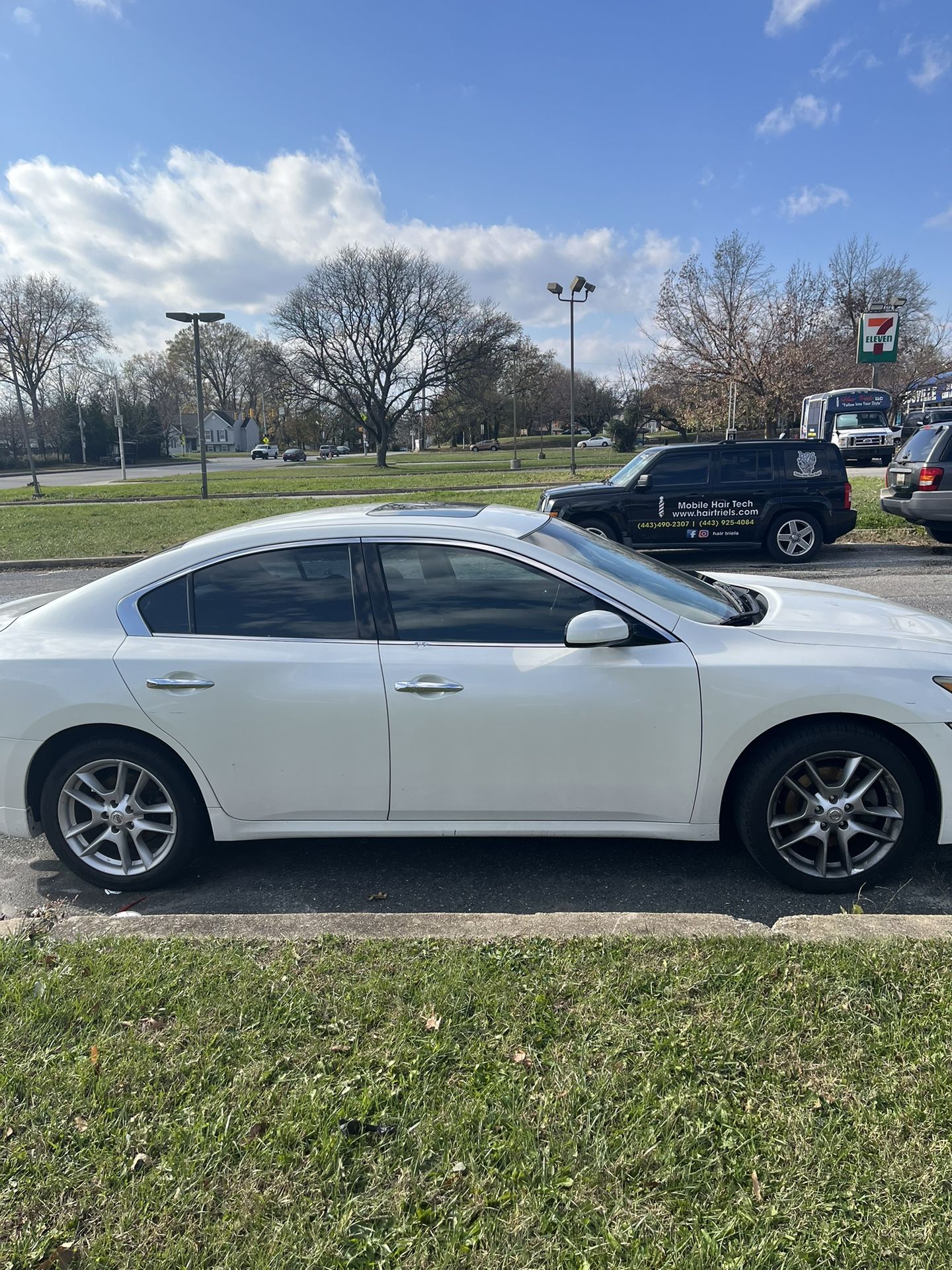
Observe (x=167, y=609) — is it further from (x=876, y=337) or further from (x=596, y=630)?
(x=876, y=337)

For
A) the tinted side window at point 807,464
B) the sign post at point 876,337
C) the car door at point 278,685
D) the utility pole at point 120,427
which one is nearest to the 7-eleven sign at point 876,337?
the sign post at point 876,337

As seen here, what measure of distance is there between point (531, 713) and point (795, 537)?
10.3 m

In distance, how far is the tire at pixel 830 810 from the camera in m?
3.23

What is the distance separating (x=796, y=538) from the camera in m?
12.4

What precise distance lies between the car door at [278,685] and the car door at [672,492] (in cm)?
929

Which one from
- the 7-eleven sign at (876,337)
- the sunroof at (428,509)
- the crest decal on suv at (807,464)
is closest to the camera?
the sunroof at (428,509)

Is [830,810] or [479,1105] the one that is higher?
[830,810]

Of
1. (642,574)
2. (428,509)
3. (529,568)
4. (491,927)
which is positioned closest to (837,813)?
(642,574)

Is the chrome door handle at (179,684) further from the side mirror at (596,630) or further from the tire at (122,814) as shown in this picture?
the side mirror at (596,630)

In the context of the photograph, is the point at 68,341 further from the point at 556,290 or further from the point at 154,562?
the point at 154,562

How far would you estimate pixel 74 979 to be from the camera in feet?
8.87

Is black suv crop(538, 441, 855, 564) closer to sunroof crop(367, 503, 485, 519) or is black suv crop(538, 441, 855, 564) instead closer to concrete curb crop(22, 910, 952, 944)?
sunroof crop(367, 503, 485, 519)

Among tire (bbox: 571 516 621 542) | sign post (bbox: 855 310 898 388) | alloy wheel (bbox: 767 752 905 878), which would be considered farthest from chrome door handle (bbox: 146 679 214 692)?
sign post (bbox: 855 310 898 388)

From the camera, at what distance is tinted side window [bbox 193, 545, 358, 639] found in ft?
11.4
